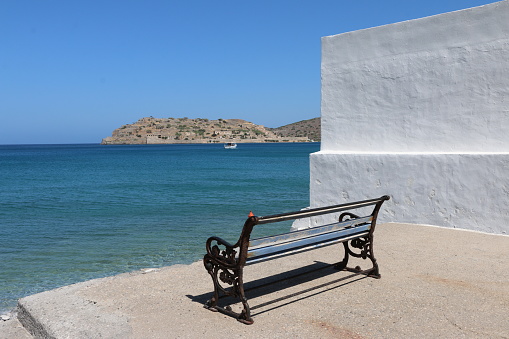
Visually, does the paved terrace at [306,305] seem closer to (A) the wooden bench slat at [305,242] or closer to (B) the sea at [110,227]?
(A) the wooden bench slat at [305,242]

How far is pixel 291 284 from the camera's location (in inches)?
215

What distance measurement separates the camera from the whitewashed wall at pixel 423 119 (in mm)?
8188

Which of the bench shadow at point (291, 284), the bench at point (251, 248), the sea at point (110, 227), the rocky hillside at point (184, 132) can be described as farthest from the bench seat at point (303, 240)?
the rocky hillside at point (184, 132)

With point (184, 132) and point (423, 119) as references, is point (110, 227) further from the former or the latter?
point (184, 132)

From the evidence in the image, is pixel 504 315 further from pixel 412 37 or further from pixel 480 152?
pixel 412 37

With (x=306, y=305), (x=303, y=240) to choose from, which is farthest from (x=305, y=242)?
(x=306, y=305)

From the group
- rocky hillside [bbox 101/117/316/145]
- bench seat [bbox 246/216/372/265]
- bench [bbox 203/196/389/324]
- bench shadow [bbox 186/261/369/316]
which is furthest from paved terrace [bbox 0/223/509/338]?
rocky hillside [bbox 101/117/316/145]

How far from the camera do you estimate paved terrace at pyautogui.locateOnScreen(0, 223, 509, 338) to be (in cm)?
409

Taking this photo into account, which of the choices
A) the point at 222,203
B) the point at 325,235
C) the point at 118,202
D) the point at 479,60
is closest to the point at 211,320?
the point at 325,235

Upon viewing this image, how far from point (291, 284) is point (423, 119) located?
16.7 ft

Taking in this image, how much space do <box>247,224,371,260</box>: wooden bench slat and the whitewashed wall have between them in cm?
363

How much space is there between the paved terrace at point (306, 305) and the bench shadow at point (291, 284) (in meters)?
0.02

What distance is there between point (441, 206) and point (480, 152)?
3.74 ft

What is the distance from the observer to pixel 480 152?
27.3 ft
